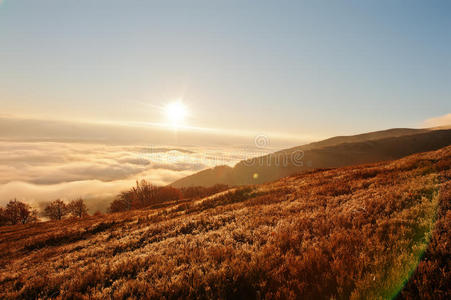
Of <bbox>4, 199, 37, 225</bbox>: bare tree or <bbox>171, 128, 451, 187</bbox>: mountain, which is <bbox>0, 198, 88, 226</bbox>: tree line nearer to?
<bbox>4, 199, 37, 225</bbox>: bare tree

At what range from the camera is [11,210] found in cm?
5978

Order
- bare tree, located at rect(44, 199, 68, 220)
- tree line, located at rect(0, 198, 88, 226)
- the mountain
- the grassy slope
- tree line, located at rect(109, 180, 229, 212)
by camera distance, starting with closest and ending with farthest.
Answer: the grassy slope → tree line, located at rect(0, 198, 88, 226) → tree line, located at rect(109, 180, 229, 212) → bare tree, located at rect(44, 199, 68, 220) → the mountain

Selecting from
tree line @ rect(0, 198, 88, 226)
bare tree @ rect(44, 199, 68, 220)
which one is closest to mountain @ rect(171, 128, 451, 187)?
tree line @ rect(0, 198, 88, 226)

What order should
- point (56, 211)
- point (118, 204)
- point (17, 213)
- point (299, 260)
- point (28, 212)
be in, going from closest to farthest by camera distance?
point (299, 260) → point (17, 213) → point (118, 204) → point (28, 212) → point (56, 211)

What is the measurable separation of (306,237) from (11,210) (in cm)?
8710

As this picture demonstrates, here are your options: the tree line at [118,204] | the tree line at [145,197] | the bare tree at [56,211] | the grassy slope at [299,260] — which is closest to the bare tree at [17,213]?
the tree line at [118,204]

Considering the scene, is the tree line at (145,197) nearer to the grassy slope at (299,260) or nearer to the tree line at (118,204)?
the tree line at (118,204)

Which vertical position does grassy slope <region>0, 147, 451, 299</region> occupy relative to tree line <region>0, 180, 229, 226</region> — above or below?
above

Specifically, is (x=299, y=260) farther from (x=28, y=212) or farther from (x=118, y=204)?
(x=28, y=212)

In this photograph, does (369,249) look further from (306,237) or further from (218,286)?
(218,286)

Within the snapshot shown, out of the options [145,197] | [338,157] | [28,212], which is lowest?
[28,212]

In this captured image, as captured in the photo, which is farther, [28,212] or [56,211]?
[56,211]

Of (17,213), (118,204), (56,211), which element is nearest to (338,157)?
(118,204)

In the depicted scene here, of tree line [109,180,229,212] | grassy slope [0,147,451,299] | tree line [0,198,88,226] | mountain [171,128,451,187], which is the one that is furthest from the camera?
mountain [171,128,451,187]
